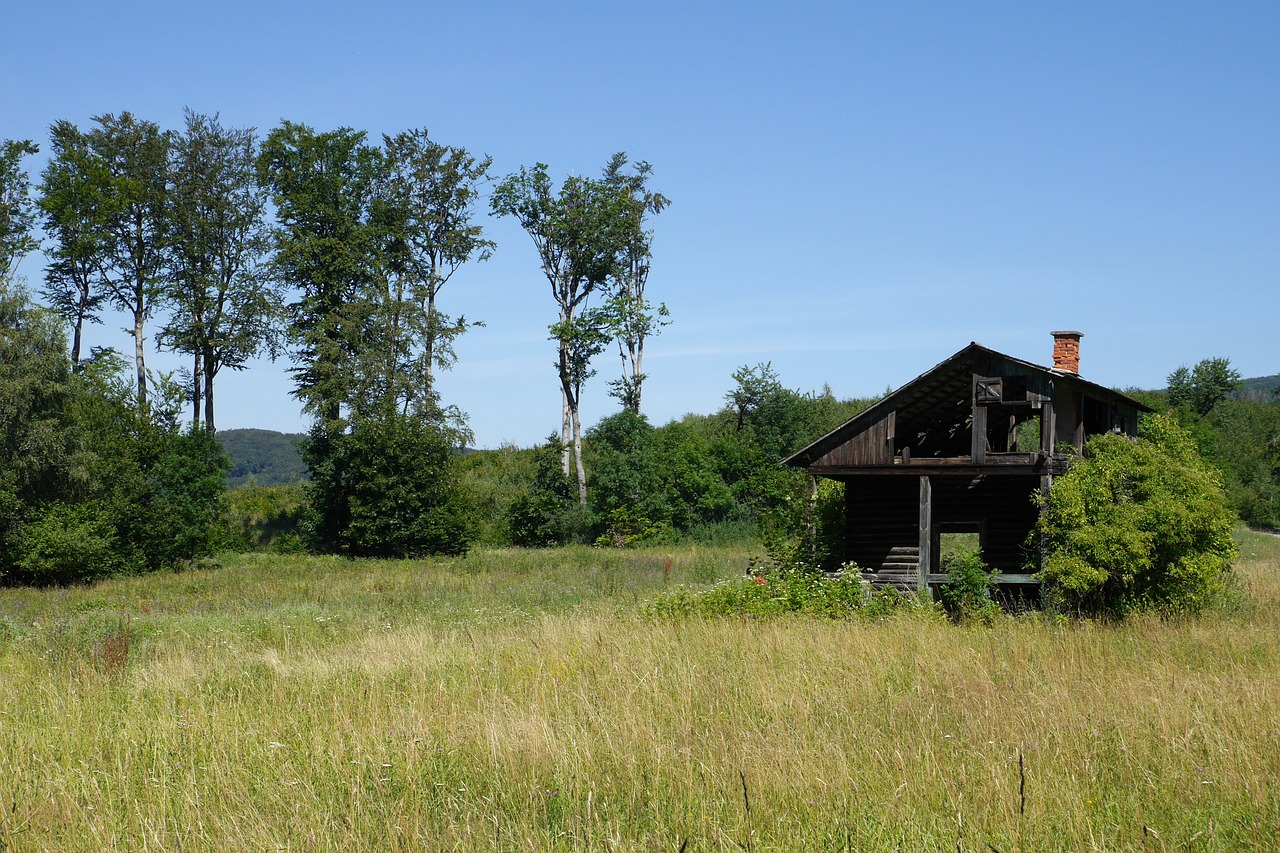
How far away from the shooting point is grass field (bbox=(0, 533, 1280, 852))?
204 inches

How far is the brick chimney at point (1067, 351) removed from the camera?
2016cm

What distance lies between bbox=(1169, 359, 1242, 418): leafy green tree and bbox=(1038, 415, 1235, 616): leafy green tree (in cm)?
7686

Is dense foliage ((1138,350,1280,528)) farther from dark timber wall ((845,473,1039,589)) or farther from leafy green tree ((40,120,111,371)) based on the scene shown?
leafy green tree ((40,120,111,371))

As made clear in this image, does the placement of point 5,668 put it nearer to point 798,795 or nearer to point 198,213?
point 798,795

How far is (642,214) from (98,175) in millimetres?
22895

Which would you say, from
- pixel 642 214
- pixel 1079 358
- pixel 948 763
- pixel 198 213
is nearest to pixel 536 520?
pixel 642 214

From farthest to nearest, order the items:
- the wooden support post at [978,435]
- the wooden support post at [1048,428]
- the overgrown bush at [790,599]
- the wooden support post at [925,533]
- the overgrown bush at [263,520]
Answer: the overgrown bush at [263,520] → the wooden support post at [925,533] → the wooden support post at [978,435] → the wooden support post at [1048,428] → the overgrown bush at [790,599]

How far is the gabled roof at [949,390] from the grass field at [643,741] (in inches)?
266

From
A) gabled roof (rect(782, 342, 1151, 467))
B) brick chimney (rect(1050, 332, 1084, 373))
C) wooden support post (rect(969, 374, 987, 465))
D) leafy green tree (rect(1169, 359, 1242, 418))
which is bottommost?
wooden support post (rect(969, 374, 987, 465))

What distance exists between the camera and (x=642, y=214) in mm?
46156

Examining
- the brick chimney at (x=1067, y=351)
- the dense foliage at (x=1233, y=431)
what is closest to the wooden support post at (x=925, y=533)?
the brick chimney at (x=1067, y=351)

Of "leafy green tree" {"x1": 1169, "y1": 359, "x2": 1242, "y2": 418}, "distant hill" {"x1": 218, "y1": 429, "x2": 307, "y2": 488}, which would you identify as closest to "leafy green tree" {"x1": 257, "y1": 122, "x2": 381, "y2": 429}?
"leafy green tree" {"x1": 1169, "y1": 359, "x2": 1242, "y2": 418}

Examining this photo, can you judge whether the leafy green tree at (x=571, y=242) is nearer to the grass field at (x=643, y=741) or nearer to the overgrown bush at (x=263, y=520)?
the overgrown bush at (x=263, y=520)

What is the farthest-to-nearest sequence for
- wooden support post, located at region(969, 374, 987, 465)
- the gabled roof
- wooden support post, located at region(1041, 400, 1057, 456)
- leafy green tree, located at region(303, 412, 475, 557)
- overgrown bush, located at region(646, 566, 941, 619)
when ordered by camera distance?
leafy green tree, located at region(303, 412, 475, 557) → wooden support post, located at region(969, 374, 987, 465) → the gabled roof → wooden support post, located at region(1041, 400, 1057, 456) → overgrown bush, located at region(646, 566, 941, 619)
